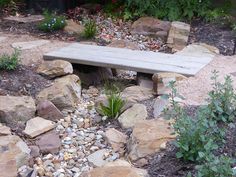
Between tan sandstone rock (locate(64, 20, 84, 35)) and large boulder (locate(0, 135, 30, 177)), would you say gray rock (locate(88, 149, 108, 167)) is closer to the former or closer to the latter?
large boulder (locate(0, 135, 30, 177))

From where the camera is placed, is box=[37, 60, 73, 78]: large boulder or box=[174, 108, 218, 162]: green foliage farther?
box=[37, 60, 73, 78]: large boulder

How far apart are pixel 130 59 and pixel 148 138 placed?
1.83 metres

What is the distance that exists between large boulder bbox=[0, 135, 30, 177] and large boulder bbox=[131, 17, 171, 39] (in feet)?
Result: 11.4

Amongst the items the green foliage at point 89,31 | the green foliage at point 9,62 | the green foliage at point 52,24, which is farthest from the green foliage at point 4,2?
the green foliage at point 9,62

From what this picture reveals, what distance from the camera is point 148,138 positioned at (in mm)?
3340

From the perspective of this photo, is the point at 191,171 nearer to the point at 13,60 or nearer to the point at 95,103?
the point at 95,103

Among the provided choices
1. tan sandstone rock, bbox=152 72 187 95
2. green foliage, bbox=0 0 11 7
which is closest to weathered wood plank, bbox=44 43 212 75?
tan sandstone rock, bbox=152 72 187 95

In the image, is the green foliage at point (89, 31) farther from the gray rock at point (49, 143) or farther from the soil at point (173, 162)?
the soil at point (173, 162)

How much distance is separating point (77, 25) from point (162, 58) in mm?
2014

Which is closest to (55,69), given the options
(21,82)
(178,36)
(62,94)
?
(21,82)

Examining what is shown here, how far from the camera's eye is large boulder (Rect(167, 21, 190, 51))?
6235 mm

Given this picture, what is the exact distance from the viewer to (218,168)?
2469mm

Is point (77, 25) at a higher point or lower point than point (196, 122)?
lower

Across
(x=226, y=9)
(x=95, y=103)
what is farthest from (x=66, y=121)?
(x=226, y=9)
